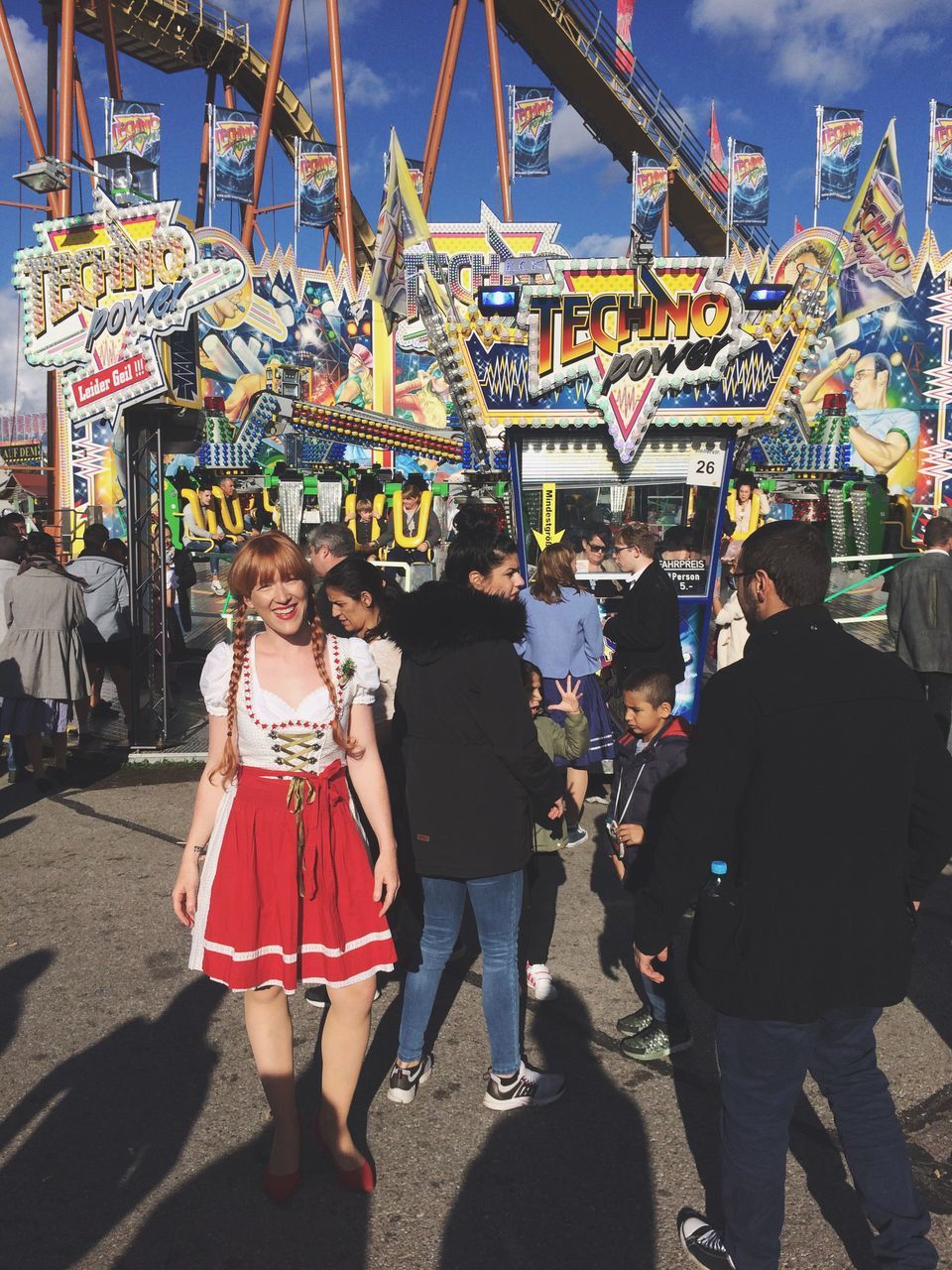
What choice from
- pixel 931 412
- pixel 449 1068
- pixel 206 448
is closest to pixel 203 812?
pixel 449 1068

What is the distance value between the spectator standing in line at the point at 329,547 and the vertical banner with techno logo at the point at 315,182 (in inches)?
1148

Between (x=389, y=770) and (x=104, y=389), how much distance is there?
4.73 metres

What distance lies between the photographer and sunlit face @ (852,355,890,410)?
87.8 ft

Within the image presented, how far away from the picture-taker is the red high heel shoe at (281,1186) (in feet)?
8.52

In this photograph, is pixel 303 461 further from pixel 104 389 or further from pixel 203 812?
pixel 203 812

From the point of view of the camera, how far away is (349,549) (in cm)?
466

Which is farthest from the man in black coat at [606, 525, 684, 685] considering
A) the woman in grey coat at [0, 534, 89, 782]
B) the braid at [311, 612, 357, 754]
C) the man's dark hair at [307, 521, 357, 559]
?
the woman in grey coat at [0, 534, 89, 782]

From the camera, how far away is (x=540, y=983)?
3.79 metres

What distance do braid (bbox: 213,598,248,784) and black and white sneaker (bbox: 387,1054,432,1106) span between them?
123cm

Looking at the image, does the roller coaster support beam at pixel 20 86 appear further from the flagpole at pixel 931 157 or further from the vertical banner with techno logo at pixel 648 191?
the flagpole at pixel 931 157

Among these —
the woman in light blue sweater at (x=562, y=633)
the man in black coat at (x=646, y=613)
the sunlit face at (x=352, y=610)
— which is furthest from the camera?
the man in black coat at (x=646, y=613)

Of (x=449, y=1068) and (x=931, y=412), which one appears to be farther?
(x=931, y=412)

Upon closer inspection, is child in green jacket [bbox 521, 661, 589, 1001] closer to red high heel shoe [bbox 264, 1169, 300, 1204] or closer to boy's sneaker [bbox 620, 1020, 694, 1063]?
boy's sneaker [bbox 620, 1020, 694, 1063]

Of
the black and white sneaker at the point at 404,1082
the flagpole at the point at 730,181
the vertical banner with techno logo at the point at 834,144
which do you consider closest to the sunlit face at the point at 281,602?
the black and white sneaker at the point at 404,1082
